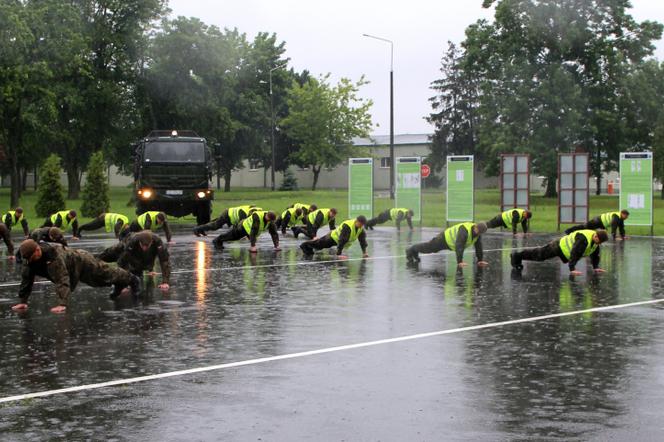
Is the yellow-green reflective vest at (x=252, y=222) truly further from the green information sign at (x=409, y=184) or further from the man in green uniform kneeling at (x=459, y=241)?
the green information sign at (x=409, y=184)

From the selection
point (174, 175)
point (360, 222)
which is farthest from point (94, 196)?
point (360, 222)

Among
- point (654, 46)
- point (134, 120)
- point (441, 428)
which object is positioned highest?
point (654, 46)

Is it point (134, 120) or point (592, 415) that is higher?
point (134, 120)

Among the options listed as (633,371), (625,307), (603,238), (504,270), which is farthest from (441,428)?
(504,270)

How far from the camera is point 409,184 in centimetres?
3556

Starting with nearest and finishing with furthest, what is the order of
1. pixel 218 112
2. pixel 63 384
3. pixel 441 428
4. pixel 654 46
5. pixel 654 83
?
1. pixel 441 428
2. pixel 63 384
3. pixel 654 46
4. pixel 218 112
5. pixel 654 83

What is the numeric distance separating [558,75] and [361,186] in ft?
71.0

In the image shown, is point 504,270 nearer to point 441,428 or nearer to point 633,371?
point 633,371

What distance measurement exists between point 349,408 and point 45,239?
13.8 meters

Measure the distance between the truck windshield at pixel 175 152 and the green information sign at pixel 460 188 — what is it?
8930 millimetres

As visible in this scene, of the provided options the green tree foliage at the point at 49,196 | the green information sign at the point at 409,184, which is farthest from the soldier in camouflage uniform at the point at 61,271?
the green tree foliage at the point at 49,196

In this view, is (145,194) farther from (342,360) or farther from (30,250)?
(342,360)

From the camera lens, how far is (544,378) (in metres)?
8.68

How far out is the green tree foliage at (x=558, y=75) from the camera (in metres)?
54.5
